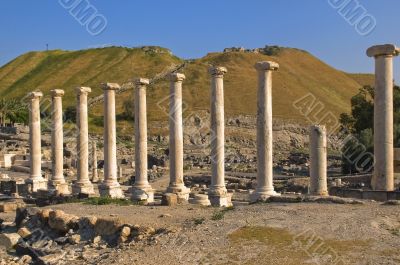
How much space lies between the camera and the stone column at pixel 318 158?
21.3 meters

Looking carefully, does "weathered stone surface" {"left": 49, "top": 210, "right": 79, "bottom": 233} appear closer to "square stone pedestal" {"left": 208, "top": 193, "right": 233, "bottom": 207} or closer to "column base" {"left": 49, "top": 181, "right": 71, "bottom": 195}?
"square stone pedestal" {"left": 208, "top": 193, "right": 233, "bottom": 207}

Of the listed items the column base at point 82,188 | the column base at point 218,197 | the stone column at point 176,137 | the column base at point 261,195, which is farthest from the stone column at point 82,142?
the column base at point 261,195

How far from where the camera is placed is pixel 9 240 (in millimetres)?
18141

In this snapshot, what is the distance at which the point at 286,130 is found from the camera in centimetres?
8869

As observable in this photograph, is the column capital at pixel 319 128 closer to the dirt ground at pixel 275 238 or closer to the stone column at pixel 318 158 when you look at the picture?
the stone column at pixel 318 158

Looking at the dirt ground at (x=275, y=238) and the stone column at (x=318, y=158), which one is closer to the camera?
Result: the dirt ground at (x=275, y=238)

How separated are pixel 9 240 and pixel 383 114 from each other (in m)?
13.9

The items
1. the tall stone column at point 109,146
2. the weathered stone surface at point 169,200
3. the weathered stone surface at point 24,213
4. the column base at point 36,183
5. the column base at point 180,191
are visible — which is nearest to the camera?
the weathered stone surface at point 24,213

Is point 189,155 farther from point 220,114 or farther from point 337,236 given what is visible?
point 337,236

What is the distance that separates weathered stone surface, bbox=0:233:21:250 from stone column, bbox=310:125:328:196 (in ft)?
37.2

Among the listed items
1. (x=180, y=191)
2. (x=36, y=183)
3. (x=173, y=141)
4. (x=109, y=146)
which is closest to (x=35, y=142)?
(x=36, y=183)

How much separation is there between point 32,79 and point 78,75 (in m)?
14.9

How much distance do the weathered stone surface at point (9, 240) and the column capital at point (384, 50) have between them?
14.2m

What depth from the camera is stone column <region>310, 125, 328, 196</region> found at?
21312 millimetres
